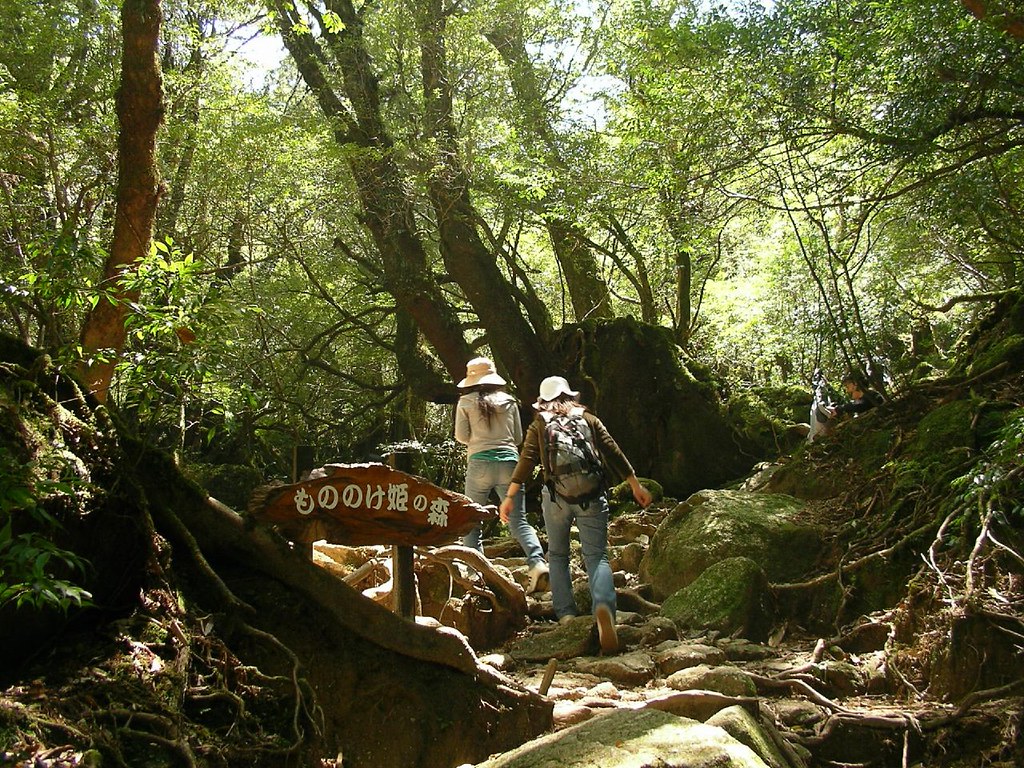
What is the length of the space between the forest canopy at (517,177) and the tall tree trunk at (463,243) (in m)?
0.05

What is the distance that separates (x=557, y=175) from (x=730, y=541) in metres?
6.43

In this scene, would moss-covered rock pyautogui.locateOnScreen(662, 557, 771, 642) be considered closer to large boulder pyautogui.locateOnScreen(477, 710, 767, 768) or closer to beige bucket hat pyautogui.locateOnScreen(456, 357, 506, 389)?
beige bucket hat pyautogui.locateOnScreen(456, 357, 506, 389)

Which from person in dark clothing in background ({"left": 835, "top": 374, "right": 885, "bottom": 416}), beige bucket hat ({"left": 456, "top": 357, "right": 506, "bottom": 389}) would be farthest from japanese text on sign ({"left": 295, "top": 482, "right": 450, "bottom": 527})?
person in dark clothing in background ({"left": 835, "top": 374, "right": 885, "bottom": 416})

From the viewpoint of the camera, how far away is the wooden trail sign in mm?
3232

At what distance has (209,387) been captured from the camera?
4.12 metres

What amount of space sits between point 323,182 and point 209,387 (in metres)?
8.56

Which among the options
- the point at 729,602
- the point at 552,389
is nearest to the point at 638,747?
the point at 729,602

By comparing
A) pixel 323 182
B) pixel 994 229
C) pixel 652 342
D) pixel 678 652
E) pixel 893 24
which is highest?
pixel 323 182

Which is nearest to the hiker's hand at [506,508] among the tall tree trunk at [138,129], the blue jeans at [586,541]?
the blue jeans at [586,541]

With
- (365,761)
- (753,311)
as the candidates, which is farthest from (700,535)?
(753,311)

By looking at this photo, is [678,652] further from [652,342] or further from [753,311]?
[753,311]

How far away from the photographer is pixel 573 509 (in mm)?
5398

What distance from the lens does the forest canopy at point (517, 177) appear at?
7.78 metres

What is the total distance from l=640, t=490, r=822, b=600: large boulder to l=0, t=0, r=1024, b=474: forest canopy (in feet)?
9.68
